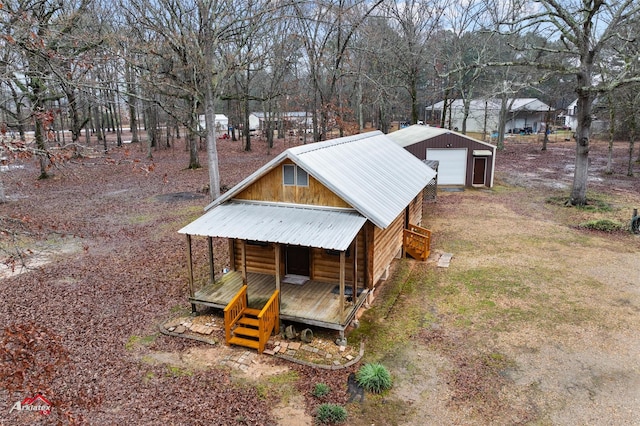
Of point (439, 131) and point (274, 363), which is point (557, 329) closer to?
point (274, 363)

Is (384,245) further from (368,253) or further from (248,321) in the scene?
(248,321)

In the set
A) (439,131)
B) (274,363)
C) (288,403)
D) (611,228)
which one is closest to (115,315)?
(274,363)

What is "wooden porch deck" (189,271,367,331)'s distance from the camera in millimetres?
10719

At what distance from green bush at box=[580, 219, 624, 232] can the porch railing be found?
28.0ft

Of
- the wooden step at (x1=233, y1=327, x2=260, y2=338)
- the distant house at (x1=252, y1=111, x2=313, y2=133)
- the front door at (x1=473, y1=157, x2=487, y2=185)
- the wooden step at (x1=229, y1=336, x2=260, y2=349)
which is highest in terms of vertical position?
the distant house at (x1=252, y1=111, x2=313, y2=133)

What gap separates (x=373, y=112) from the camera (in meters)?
55.9

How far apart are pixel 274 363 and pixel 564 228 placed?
15852 millimetres

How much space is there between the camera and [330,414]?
26.6 feet

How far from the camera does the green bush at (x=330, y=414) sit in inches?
318

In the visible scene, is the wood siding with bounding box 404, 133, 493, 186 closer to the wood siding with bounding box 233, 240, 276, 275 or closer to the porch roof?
the wood siding with bounding box 233, 240, 276, 275

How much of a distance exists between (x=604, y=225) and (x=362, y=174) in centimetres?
1269

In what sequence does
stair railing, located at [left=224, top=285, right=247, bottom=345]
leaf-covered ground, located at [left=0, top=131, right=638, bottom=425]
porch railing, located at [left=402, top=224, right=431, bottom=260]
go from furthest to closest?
porch railing, located at [left=402, top=224, right=431, bottom=260] < stair railing, located at [left=224, top=285, right=247, bottom=345] < leaf-covered ground, located at [left=0, top=131, right=638, bottom=425]

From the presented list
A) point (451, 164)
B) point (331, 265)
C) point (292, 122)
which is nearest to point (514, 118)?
point (292, 122)

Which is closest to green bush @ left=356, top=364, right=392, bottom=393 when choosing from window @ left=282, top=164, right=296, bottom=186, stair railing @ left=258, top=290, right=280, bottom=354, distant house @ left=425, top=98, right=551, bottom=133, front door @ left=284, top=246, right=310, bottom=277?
stair railing @ left=258, top=290, right=280, bottom=354
